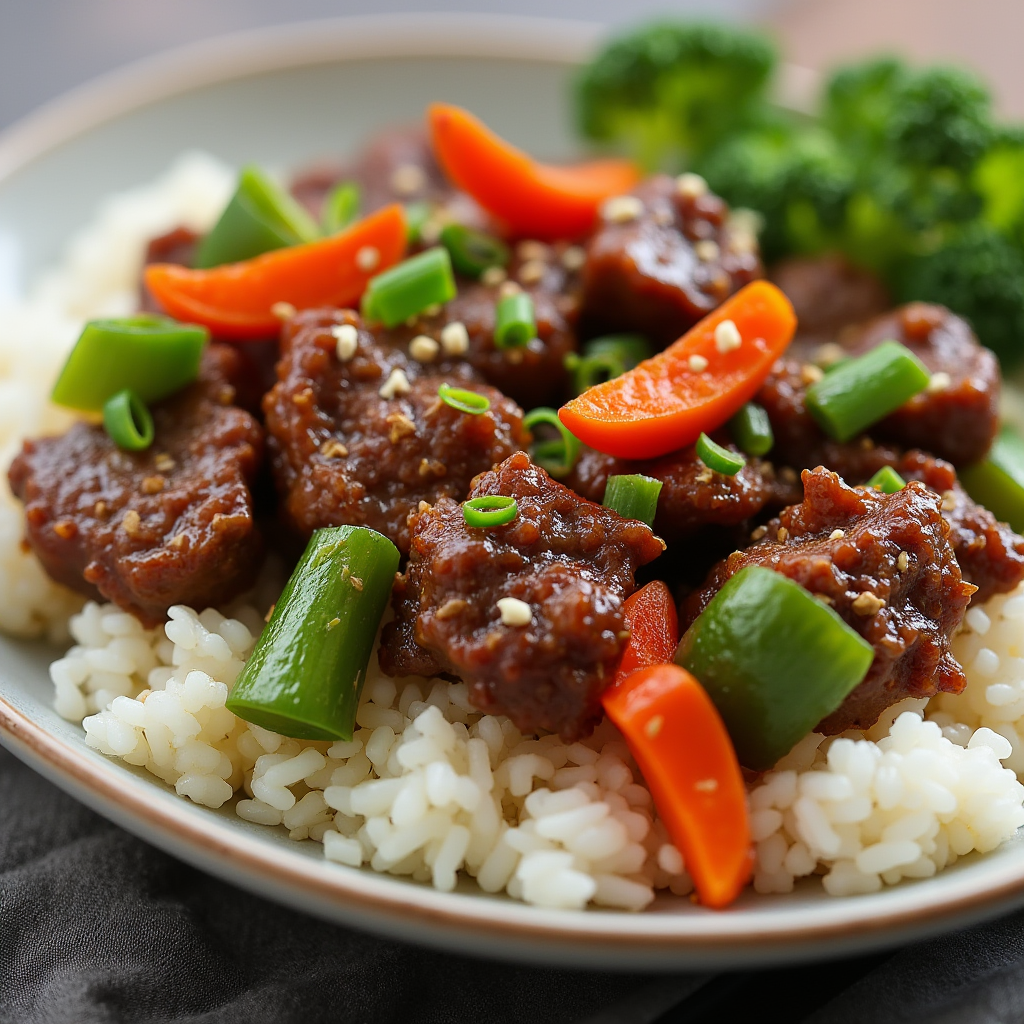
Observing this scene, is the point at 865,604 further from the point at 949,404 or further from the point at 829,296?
the point at 829,296

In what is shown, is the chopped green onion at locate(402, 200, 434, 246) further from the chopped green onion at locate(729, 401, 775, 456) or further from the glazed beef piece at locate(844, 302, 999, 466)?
the glazed beef piece at locate(844, 302, 999, 466)

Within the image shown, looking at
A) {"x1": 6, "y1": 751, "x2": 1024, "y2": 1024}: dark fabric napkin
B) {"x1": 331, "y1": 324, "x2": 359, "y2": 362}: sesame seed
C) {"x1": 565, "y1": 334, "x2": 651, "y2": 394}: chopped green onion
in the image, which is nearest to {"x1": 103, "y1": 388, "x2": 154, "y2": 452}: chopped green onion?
{"x1": 331, "y1": 324, "x2": 359, "y2": 362}: sesame seed

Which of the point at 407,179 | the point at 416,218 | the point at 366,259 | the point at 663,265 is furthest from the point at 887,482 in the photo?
the point at 407,179

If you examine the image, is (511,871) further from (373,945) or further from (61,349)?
(61,349)

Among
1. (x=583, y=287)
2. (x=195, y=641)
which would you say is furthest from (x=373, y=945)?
(x=583, y=287)

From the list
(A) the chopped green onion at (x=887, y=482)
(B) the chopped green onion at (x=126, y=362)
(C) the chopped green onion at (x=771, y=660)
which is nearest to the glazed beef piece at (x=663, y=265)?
(A) the chopped green onion at (x=887, y=482)

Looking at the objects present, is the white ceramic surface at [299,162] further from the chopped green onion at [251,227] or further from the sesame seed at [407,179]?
the chopped green onion at [251,227]

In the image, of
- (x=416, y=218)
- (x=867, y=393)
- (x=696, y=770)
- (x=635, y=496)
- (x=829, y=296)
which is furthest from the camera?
(x=829, y=296)
